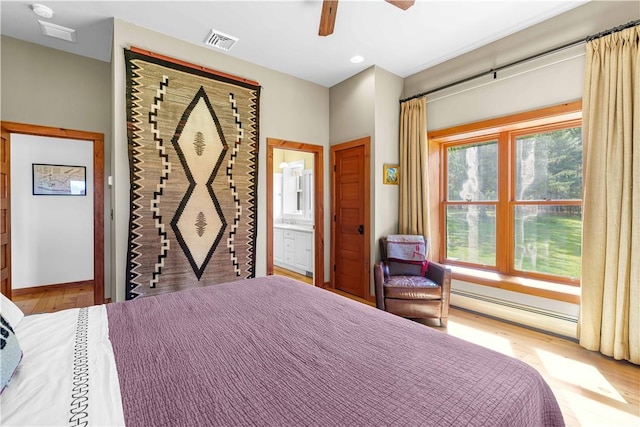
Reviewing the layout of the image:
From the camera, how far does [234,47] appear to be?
320cm

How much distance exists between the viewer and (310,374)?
92 centimetres

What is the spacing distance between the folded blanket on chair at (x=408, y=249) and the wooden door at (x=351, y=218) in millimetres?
372

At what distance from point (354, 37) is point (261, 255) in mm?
2710

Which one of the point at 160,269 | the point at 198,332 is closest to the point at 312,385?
the point at 198,332

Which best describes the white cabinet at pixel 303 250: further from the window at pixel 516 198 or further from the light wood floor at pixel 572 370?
the light wood floor at pixel 572 370

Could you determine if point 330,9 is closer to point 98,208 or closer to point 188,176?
point 188,176

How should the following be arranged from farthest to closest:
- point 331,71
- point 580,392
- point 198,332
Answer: point 331,71, point 580,392, point 198,332

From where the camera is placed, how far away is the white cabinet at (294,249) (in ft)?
15.3

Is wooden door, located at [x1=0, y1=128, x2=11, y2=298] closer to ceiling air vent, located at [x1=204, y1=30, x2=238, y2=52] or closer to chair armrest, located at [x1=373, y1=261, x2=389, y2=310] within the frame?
ceiling air vent, located at [x1=204, y1=30, x2=238, y2=52]

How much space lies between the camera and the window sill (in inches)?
104

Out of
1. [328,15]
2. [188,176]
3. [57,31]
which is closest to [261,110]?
[188,176]

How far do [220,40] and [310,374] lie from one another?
334 cm

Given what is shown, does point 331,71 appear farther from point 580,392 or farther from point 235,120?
point 580,392

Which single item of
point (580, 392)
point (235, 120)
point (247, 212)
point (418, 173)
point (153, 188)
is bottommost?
point (580, 392)
